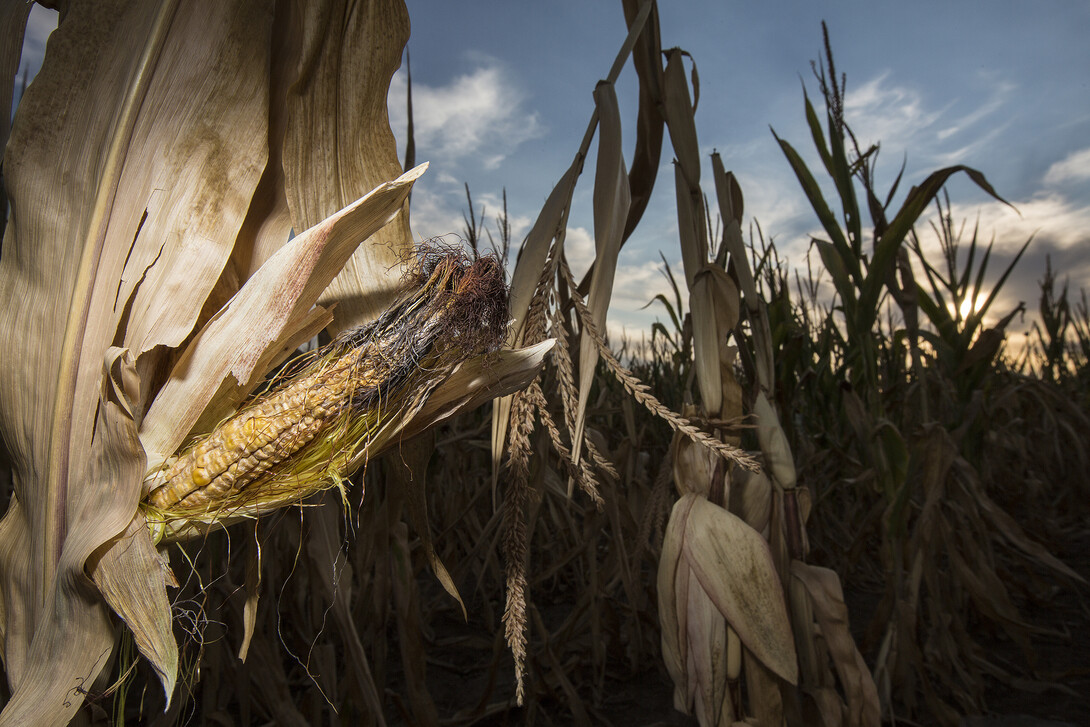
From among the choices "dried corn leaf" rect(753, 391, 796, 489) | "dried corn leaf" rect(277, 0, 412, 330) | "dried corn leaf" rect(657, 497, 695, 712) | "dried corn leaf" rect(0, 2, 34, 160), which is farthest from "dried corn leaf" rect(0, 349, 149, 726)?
"dried corn leaf" rect(753, 391, 796, 489)

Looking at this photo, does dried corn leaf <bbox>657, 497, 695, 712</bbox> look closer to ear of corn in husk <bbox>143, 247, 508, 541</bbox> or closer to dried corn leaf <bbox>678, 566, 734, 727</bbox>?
dried corn leaf <bbox>678, 566, 734, 727</bbox>

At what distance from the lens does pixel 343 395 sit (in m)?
0.39

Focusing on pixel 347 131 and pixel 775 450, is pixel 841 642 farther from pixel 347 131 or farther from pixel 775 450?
pixel 347 131

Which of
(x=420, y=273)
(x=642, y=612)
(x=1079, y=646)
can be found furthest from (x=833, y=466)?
(x=420, y=273)

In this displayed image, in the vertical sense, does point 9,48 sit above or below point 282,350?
above

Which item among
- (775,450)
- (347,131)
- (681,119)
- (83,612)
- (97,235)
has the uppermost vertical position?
(681,119)

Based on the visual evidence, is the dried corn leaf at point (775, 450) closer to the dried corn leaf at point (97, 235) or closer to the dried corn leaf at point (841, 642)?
the dried corn leaf at point (841, 642)

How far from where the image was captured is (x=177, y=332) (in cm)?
41

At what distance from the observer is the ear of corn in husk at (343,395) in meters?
0.38

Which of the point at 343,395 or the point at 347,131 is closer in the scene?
the point at 343,395

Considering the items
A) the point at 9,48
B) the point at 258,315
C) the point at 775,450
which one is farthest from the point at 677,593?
the point at 9,48

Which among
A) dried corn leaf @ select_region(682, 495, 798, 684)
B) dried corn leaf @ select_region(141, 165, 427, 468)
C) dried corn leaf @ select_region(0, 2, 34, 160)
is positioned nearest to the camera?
dried corn leaf @ select_region(141, 165, 427, 468)

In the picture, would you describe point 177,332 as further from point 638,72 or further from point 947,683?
point 947,683

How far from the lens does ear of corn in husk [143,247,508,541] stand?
380mm
